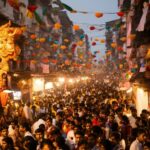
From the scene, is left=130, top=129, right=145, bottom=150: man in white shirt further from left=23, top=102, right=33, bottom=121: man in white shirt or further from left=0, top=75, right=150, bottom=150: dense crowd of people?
left=23, top=102, right=33, bottom=121: man in white shirt

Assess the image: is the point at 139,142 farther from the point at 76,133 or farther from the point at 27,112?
the point at 27,112

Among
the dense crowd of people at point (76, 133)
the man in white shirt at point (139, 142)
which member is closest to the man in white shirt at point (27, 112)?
the dense crowd of people at point (76, 133)

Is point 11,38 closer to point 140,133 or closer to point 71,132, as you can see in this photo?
point 71,132

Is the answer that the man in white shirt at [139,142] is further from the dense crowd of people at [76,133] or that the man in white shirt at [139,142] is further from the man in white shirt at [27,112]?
the man in white shirt at [27,112]

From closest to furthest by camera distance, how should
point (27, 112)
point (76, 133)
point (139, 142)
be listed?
point (139, 142)
point (76, 133)
point (27, 112)

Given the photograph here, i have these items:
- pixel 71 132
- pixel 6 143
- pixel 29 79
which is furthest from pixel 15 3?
pixel 29 79

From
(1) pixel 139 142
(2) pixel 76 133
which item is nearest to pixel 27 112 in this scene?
(2) pixel 76 133

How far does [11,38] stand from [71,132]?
4029 mm

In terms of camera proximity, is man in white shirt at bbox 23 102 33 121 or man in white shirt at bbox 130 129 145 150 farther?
man in white shirt at bbox 23 102 33 121

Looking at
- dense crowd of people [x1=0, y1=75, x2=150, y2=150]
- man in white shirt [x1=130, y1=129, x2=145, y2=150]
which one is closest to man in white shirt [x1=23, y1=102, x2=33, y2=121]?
dense crowd of people [x1=0, y1=75, x2=150, y2=150]

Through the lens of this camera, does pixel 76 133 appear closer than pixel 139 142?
No

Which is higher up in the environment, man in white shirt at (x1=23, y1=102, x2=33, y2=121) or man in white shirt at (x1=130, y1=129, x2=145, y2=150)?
man in white shirt at (x1=130, y1=129, x2=145, y2=150)

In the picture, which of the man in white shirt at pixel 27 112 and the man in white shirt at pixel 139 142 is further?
the man in white shirt at pixel 27 112

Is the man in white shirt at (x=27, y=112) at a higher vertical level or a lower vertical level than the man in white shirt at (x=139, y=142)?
lower
